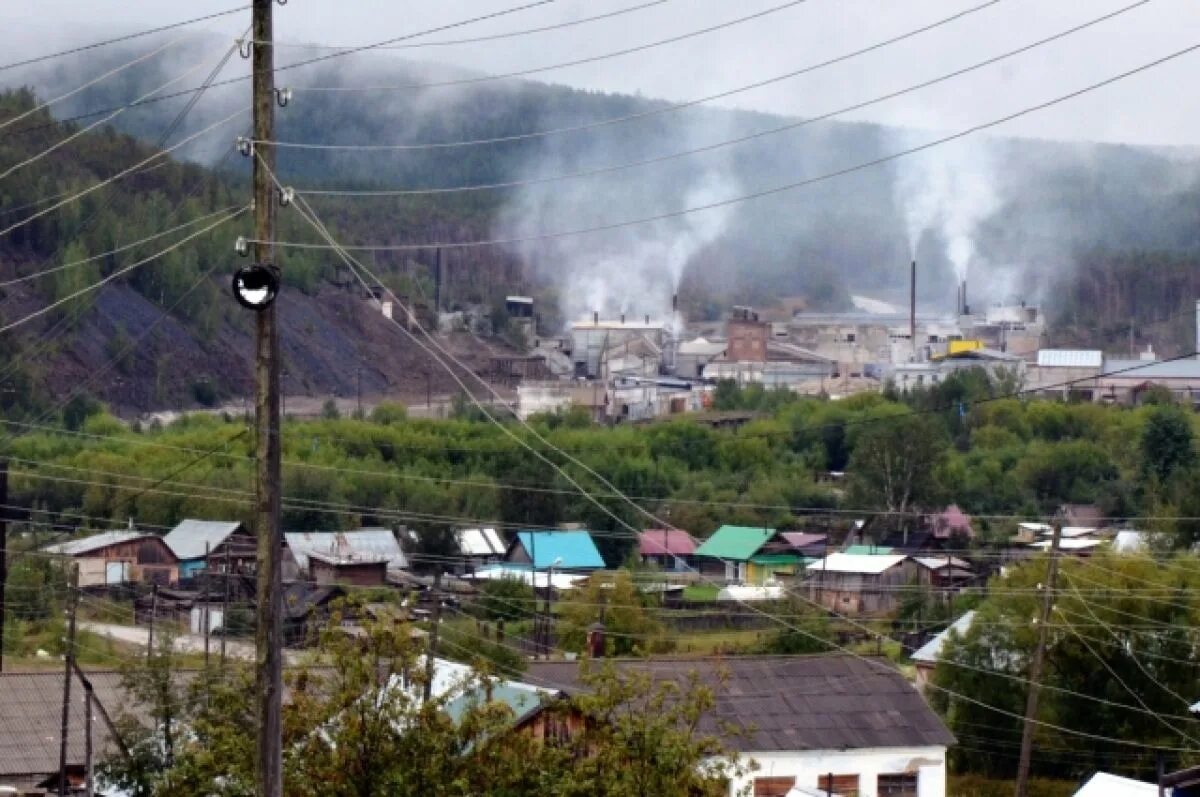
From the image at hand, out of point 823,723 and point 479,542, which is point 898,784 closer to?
point 823,723

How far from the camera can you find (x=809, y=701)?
2227 centimetres

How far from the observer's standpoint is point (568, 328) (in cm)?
10756

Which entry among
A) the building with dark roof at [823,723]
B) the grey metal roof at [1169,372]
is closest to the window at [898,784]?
the building with dark roof at [823,723]

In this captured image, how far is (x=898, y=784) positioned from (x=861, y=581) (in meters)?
20.9

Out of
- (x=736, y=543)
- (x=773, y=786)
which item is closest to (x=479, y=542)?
(x=736, y=543)

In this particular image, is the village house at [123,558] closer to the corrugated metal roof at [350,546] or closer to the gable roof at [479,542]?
the corrugated metal roof at [350,546]

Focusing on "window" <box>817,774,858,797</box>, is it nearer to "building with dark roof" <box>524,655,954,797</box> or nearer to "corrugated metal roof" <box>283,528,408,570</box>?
"building with dark roof" <box>524,655,954,797</box>

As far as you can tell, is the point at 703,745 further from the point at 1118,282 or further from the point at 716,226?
the point at 716,226

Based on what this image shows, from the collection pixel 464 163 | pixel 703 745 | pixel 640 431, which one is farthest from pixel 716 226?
pixel 703 745

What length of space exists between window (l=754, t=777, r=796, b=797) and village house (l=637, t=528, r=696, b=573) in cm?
2753

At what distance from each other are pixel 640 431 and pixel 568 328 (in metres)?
38.2

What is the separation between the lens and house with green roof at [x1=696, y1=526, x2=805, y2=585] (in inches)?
1858

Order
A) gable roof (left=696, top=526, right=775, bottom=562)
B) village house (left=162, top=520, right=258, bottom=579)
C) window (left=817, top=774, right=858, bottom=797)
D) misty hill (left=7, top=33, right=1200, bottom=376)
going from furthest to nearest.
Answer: misty hill (left=7, top=33, right=1200, bottom=376) < gable roof (left=696, top=526, right=775, bottom=562) < village house (left=162, top=520, right=258, bottom=579) < window (left=817, top=774, right=858, bottom=797)

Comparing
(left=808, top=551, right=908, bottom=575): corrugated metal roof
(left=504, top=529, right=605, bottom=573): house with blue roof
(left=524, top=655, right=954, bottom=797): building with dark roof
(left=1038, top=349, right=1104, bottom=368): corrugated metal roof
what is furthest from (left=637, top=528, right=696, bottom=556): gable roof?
(left=1038, top=349, right=1104, bottom=368): corrugated metal roof
